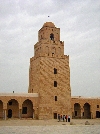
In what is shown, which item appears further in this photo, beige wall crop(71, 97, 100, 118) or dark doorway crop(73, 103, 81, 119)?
dark doorway crop(73, 103, 81, 119)

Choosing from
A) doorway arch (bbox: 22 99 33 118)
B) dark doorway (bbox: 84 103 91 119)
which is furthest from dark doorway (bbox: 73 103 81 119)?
doorway arch (bbox: 22 99 33 118)

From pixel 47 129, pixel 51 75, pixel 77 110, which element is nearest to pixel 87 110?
pixel 77 110

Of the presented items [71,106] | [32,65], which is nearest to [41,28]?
[32,65]

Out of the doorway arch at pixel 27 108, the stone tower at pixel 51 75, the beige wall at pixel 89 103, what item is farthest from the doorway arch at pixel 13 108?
the beige wall at pixel 89 103

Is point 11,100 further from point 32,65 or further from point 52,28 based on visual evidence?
point 52,28

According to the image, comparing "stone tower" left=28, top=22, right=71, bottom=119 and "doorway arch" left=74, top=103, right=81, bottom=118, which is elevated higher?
"stone tower" left=28, top=22, right=71, bottom=119

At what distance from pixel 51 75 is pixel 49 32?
7.50 m

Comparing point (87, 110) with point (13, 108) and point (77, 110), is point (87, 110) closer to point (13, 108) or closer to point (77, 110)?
point (77, 110)

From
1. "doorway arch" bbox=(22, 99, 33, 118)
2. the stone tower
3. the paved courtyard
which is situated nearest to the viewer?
the paved courtyard

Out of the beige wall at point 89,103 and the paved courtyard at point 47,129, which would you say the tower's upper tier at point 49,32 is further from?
the paved courtyard at point 47,129

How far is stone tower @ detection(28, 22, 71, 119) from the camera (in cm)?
3709

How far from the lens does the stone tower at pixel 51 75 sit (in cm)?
3709

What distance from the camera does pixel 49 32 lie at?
3997 cm

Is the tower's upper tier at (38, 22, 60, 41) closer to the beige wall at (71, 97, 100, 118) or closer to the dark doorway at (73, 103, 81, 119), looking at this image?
the beige wall at (71, 97, 100, 118)
